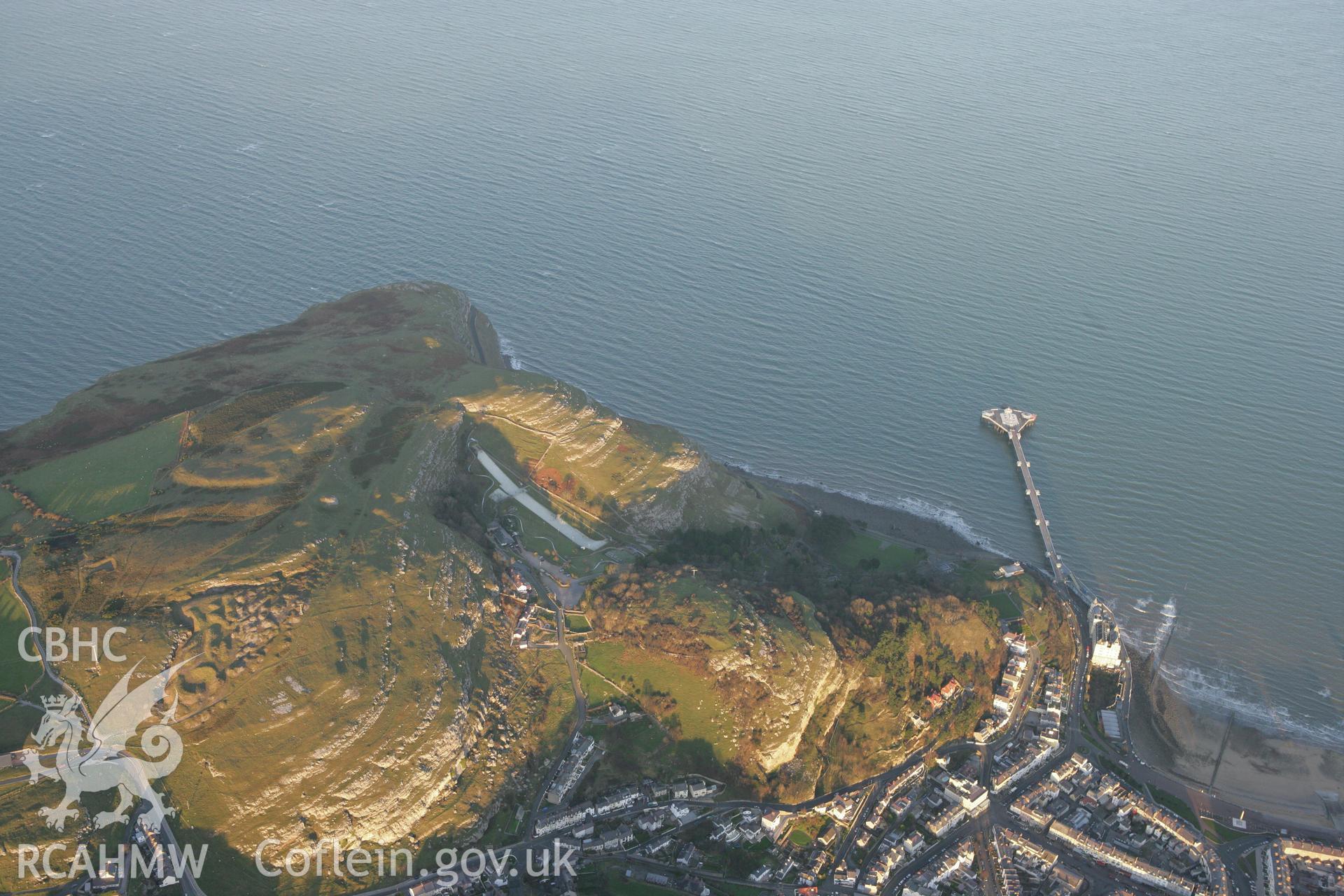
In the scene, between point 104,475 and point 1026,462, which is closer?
point 104,475

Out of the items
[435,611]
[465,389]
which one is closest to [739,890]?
[435,611]

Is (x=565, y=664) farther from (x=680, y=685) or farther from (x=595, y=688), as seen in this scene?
(x=680, y=685)

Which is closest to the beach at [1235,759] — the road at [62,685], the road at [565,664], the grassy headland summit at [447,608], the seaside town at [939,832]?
the seaside town at [939,832]

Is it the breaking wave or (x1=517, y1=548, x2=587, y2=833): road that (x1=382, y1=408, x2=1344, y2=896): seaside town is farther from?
the breaking wave


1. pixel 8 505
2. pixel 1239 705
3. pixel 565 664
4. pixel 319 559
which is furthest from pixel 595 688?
pixel 1239 705

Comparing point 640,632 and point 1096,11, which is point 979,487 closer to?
point 640,632

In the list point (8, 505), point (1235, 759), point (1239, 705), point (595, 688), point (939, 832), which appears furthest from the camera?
point (1239, 705)
